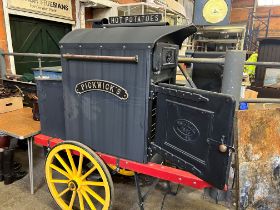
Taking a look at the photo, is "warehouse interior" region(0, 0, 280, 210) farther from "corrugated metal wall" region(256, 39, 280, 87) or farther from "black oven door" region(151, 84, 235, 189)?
"corrugated metal wall" region(256, 39, 280, 87)

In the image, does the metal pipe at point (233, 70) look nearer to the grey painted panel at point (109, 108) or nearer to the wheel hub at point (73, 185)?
the grey painted panel at point (109, 108)

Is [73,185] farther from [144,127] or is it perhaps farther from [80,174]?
[144,127]

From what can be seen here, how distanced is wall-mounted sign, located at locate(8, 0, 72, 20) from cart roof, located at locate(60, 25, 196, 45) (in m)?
3.43

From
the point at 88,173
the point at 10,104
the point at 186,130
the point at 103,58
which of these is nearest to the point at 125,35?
the point at 103,58

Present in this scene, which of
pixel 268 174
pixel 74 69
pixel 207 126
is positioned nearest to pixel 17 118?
pixel 74 69

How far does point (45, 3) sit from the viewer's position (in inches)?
198

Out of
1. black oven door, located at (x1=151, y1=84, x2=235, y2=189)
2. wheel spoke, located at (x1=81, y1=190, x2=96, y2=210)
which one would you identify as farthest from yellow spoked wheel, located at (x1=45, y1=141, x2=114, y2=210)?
black oven door, located at (x1=151, y1=84, x2=235, y2=189)

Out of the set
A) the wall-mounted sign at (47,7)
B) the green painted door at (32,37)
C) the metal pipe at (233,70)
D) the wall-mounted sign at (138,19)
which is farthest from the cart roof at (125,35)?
the green painted door at (32,37)

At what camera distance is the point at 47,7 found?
16.8 ft

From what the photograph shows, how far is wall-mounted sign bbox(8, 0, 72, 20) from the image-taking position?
4480mm

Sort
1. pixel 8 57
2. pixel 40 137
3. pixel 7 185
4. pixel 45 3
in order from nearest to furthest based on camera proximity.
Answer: pixel 40 137, pixel 7 185, pixel 8 57, pixel 45 3

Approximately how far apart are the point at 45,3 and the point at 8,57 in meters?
1.52

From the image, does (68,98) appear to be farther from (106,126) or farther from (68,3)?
(68,3)

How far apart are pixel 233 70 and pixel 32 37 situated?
4.77m
